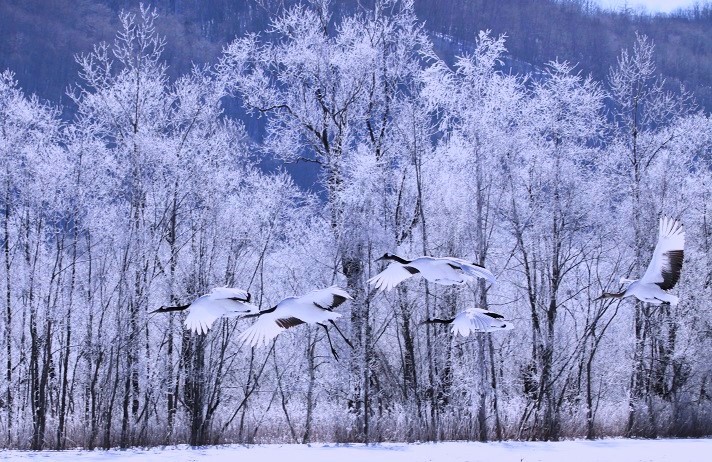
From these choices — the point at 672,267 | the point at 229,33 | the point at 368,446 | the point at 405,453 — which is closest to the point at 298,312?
the point at 405,453

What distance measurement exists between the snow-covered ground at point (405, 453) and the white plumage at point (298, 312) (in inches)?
119

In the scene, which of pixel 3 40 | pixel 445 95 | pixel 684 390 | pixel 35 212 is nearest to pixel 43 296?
pixel 35 212

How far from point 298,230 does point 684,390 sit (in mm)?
11678

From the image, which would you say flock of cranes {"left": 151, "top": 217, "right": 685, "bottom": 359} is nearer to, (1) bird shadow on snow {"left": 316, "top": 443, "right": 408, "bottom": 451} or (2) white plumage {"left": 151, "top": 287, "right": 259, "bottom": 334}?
(2) white plumage {"left": 151, "top": 287, "right": 259, "bottom": 334}

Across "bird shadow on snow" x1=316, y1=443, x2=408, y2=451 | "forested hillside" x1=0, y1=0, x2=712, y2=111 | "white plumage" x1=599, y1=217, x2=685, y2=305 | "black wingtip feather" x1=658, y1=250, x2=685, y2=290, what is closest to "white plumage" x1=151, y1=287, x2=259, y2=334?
"white plumage" x1=599, y1=217, x2=685, y2=305

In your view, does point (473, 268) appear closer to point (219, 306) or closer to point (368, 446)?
point (219, 306)

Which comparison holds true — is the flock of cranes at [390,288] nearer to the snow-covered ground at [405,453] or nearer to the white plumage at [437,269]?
the white plumage at [437,269]

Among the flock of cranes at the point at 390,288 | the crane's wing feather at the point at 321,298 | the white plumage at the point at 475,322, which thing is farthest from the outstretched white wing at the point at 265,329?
the white plumage at the point at 475,322

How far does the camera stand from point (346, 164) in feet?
65.1

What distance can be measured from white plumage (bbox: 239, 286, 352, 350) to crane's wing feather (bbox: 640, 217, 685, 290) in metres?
4.72

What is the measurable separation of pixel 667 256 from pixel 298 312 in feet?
18.6

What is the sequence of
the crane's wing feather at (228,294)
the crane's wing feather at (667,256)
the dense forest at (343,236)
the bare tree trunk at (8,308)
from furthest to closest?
the bare tree trunk at (8,308)
the dense forest at (343,236)
the crane's wing feather at (667,256)
the crane's wing feather at (228,294)

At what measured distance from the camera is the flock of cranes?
12164mm

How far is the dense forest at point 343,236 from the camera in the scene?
1902 centimetres
